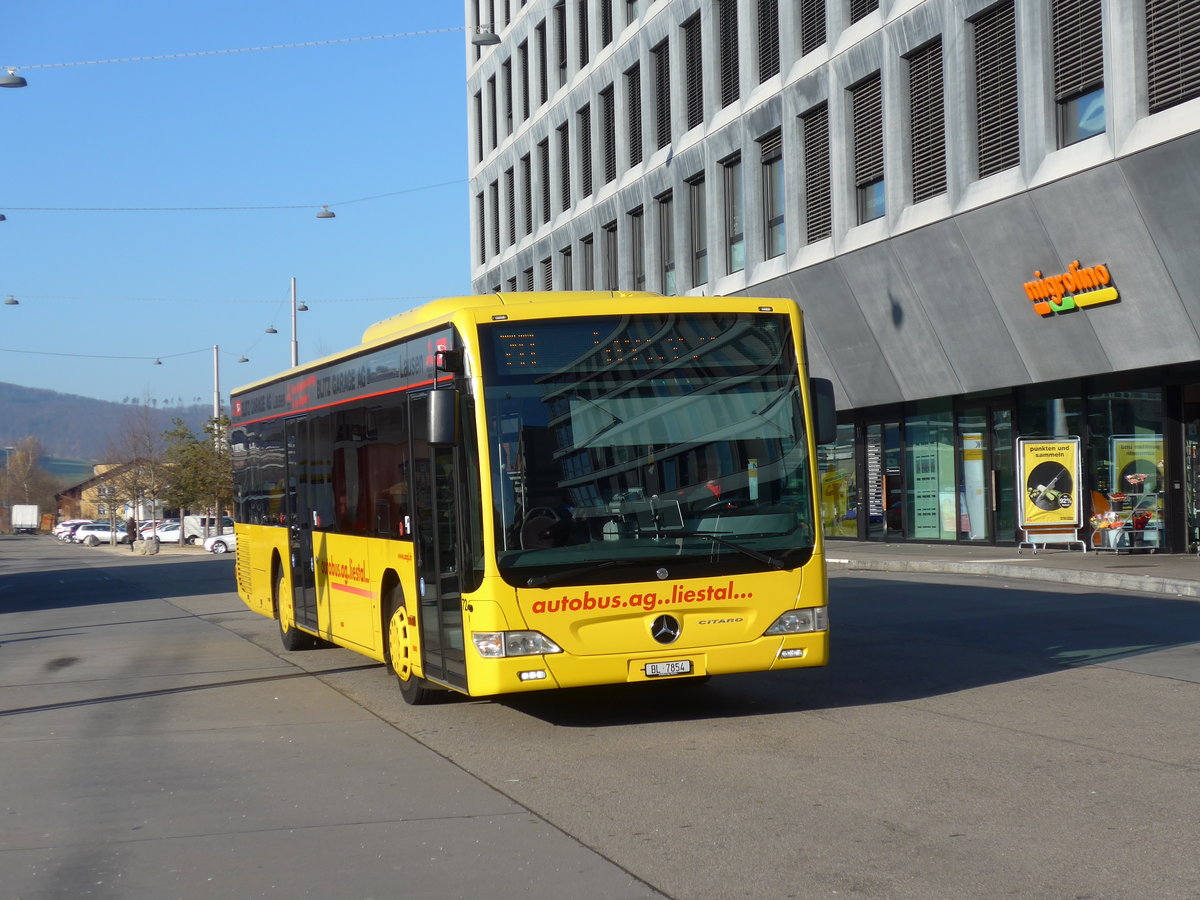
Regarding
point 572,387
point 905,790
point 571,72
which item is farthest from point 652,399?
point 571,72

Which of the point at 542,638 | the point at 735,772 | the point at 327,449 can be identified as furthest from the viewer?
the point at 327,449

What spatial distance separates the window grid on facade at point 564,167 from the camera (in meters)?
45.0

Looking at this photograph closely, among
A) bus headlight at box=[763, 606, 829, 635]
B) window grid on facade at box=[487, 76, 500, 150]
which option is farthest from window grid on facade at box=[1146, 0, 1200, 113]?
window grid on facade at box=[487, 76, 500, 150]

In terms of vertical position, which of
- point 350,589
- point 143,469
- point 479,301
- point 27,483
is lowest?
point 350,589

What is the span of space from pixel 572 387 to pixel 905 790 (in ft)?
11.1

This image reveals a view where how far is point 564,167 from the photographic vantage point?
45.3m

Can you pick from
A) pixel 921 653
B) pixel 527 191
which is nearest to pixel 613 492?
pixel 921 653

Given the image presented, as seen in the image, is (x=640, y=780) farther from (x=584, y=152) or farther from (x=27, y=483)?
(x=27, y=483)

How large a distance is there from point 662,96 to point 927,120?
39.8 ft

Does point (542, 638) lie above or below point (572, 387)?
below

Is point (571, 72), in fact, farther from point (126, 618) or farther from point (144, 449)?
point (144, 449)

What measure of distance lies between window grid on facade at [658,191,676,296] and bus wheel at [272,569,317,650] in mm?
23220

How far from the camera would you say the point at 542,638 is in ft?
29.9

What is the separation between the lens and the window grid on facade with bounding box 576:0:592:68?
42.9m
